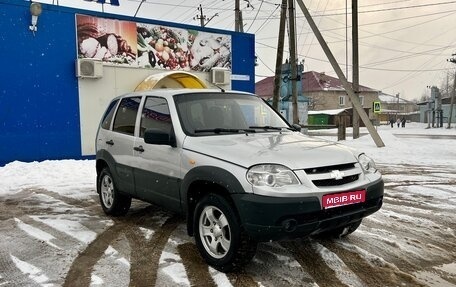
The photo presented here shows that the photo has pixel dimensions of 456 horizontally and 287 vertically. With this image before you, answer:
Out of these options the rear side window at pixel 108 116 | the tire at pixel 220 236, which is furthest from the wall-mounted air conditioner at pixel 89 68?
the tire at pixel 220 236

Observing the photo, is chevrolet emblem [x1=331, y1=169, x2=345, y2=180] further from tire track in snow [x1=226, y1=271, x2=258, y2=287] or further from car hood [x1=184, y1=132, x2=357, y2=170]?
tire track in snow [x1=226, y1=271, x2=258, y2=287]

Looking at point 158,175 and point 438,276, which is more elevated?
point 158,175

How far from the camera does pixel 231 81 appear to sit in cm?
1620

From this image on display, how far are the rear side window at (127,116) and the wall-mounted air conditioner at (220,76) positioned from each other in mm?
9362

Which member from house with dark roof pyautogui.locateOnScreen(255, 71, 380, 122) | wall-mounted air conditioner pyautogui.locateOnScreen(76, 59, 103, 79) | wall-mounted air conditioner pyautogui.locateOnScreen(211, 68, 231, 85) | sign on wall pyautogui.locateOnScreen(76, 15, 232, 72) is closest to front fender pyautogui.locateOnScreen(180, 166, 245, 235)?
wall-mounted air conditioner pyautogui.locateOnScreen(76, 59, 103, 79)

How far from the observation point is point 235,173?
3.77 meters

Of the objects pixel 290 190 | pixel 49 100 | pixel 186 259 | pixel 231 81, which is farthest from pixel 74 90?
pixel 290 190

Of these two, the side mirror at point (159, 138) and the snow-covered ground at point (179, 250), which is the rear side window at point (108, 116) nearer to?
the snow-covered ground at point (179, 250)

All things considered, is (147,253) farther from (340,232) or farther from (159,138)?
(340,232)

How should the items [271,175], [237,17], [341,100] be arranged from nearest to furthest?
[271,175] → [237,17] → [341,100]

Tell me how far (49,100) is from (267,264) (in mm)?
10014

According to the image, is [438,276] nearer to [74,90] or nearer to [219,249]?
[219,249]

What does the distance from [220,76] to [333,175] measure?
11912mm

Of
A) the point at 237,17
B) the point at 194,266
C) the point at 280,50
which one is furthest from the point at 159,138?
the point at 237,17
